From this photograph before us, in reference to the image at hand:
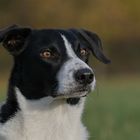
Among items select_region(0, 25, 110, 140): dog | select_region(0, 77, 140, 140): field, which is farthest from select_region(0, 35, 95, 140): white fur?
select_region(0, 77, 140, 140): field

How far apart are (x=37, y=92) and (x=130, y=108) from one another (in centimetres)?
953

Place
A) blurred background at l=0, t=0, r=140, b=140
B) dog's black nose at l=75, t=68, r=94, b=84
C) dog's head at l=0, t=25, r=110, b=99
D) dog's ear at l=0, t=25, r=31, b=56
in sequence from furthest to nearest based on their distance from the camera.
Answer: blurred background at l=0, t=0, r=140, b=140
dog's ear at l=0, t=25, r=31, b=56
dog's head at l=0, t=25, r=110, b=99
dog's black nose at l=75, t=68, r=94, b=84

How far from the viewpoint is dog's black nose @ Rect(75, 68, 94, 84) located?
8.60 m

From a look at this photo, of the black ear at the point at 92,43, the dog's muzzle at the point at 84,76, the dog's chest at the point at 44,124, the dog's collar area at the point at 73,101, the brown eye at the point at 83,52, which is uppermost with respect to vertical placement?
the dog's muzzle at the point at 84,76

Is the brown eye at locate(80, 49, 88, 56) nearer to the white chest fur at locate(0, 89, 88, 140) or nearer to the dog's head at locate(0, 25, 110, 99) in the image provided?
the dog's head at locate(0, 25, 110, 99)

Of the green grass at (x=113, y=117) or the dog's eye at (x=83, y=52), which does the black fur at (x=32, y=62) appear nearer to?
the dog's eye at (x=83, y=52)

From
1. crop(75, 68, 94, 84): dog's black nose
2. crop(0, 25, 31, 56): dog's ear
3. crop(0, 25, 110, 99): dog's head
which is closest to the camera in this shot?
crop(75, 68, 94, 84): dog's black nose

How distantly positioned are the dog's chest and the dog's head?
202 millimetres

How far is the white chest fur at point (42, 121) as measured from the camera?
9.06 meters

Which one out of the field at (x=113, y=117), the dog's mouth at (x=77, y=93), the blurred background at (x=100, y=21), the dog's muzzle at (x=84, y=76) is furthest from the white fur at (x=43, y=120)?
the blurred background at (x=100, y=21)

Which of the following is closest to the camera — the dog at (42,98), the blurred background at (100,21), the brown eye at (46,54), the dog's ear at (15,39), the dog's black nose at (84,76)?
the dog's black nose at (84,76)

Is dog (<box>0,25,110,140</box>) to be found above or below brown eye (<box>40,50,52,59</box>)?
below

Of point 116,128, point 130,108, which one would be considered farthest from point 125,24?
point 116,128

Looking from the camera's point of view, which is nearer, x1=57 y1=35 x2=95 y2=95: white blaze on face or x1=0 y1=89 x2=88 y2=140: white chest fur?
x1=57 y1=35 x2=95 y2=95: white blaze on face
